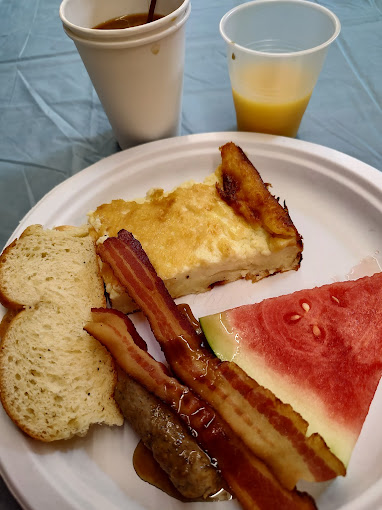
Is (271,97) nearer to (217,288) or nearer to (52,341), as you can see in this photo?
(217,288)

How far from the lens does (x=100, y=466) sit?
148 centimetres

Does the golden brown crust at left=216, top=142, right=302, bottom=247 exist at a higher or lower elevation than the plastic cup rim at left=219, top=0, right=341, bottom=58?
lower

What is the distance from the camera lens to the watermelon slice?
1.44 meters

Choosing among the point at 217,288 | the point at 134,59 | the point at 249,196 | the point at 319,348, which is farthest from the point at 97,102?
the point at 319,348

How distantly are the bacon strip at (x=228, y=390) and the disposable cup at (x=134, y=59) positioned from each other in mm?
860

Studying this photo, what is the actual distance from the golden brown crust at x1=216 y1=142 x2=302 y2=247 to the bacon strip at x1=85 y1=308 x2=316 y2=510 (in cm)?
85

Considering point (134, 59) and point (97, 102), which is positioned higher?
point (134, 59)

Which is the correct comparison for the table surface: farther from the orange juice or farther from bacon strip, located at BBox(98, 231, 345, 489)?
bacon strip, located at BBox(98, 231, 345, 489)

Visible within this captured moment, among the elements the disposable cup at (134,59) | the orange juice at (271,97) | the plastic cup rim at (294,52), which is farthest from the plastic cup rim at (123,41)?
the orange juice at (271,97)

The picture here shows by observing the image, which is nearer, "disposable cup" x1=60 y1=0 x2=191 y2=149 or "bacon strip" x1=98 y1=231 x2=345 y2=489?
"bacon strip" x1=98 y1=231 x2=345 y2=489

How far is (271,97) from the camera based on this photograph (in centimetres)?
224

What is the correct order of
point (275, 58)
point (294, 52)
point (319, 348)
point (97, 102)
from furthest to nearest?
point (97, 102), point (294, 52), point (275, 58), point (319, 348)

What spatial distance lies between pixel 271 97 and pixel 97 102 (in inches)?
57.4

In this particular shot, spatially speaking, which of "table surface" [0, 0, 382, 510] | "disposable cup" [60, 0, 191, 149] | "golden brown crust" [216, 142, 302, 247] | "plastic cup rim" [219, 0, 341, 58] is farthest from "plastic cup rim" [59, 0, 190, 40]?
"table surface" [0, 0, 382, 510]
